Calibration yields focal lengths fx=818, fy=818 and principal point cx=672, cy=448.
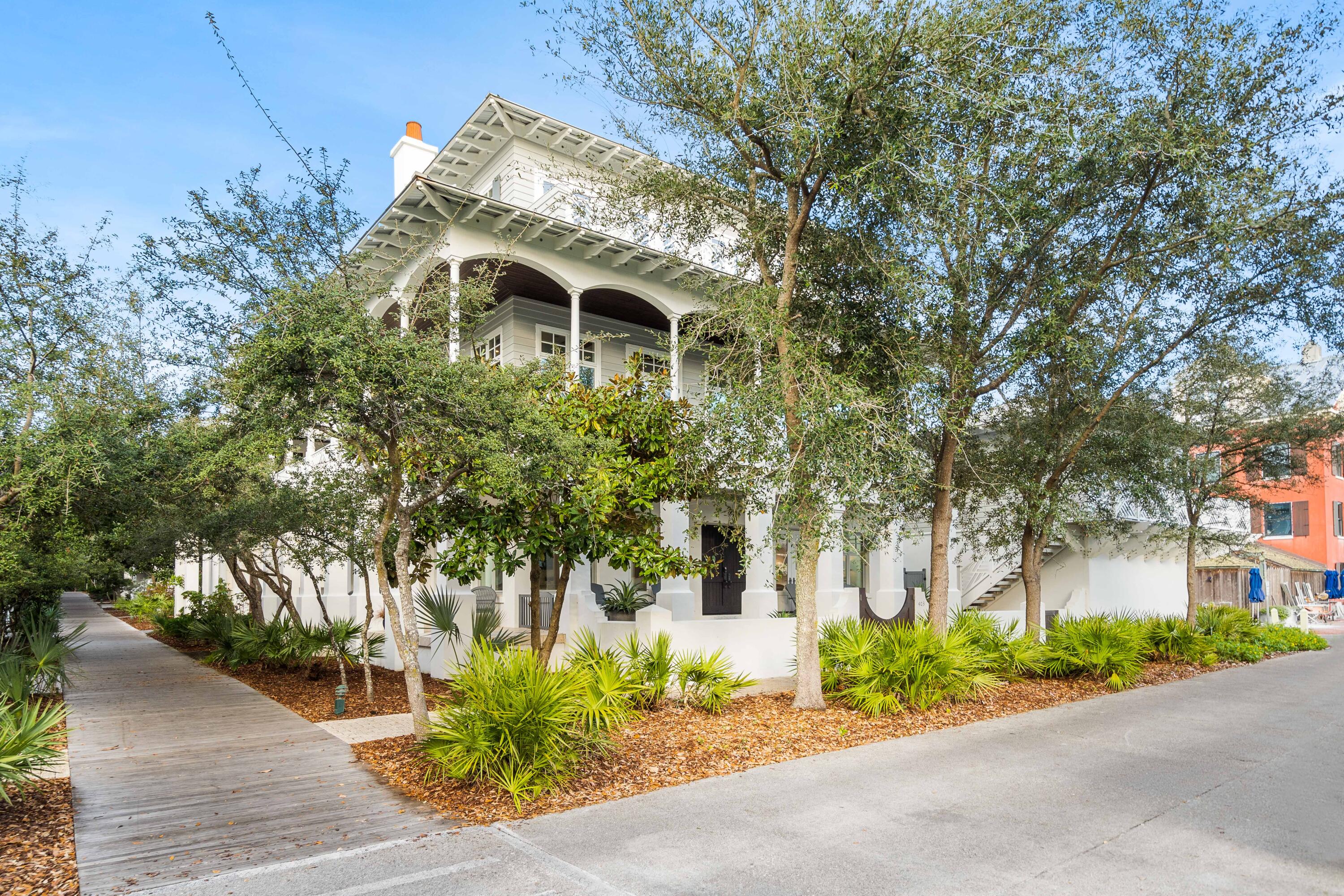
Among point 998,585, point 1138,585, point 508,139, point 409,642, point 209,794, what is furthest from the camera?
point 1138,585

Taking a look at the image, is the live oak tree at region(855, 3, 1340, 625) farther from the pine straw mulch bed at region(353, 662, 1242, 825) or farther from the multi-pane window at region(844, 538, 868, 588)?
the multi-pane window at region(844, 538, 868, 588)

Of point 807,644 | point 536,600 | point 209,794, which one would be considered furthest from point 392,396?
point 807,644

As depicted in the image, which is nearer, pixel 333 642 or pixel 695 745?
pixel 695 745

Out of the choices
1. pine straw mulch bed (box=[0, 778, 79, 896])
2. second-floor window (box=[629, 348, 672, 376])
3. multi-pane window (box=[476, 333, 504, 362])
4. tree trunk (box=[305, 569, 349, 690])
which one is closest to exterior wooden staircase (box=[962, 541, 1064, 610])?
second-floor window (box=[629, 348, 672, 376])

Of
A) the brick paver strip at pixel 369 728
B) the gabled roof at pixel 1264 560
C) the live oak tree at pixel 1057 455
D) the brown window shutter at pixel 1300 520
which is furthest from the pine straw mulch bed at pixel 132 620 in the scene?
the brown window shutter at pixel 1300 520

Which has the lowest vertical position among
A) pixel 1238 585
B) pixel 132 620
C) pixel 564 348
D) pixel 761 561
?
pixel 132 620

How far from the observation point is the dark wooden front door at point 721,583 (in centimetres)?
1916

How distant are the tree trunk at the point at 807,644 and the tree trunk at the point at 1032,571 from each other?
246 inches

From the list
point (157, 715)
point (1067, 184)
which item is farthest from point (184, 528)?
point (1067, 184)

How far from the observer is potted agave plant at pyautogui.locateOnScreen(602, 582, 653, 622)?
40.7 ft

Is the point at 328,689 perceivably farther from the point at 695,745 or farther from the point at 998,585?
the point at 998,585

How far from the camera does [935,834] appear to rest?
588 cm

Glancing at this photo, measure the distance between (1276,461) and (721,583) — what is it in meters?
12.7

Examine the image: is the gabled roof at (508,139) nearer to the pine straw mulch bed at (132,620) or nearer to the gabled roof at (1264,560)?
the gabled roof at (1264,560)
